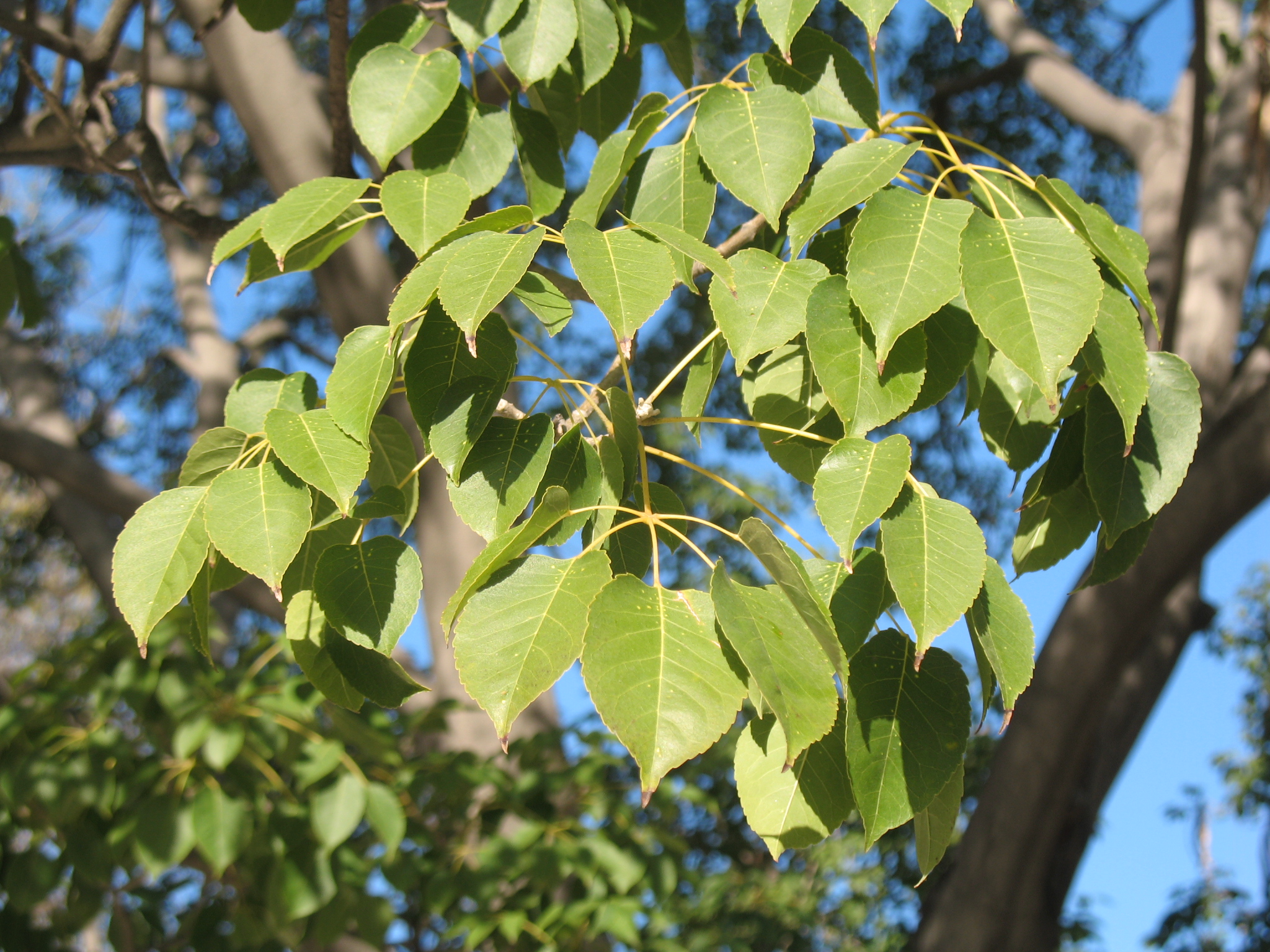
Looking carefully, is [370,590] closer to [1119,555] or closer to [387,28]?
[1119,555]

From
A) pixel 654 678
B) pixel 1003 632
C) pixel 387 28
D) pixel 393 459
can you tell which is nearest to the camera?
pixel 654 678

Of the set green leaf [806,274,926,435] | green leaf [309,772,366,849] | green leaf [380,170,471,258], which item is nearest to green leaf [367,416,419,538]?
green leaf [380,170,471,258]

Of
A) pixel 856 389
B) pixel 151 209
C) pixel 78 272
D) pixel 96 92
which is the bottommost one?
pixel 856 389

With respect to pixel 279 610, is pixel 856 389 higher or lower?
lower

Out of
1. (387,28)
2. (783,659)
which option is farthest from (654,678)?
(387,28)

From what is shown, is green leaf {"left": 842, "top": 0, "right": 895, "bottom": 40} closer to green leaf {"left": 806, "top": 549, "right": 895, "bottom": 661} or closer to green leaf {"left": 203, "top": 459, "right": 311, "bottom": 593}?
green leaf {"left": 806, "top": 549, "right": 895, "bottom": 661}

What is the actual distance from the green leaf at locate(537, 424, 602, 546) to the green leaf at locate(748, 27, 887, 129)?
0.38 metres

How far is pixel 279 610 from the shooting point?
112 inches

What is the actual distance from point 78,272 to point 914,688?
7058 mm

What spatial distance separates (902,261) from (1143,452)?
0.88 ft

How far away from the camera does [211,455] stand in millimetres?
868

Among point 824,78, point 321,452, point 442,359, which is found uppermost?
point 824,78

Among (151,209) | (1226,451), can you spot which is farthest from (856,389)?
(1226,451)

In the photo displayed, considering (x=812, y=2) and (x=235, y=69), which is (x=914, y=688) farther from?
(x=235, y=69)
